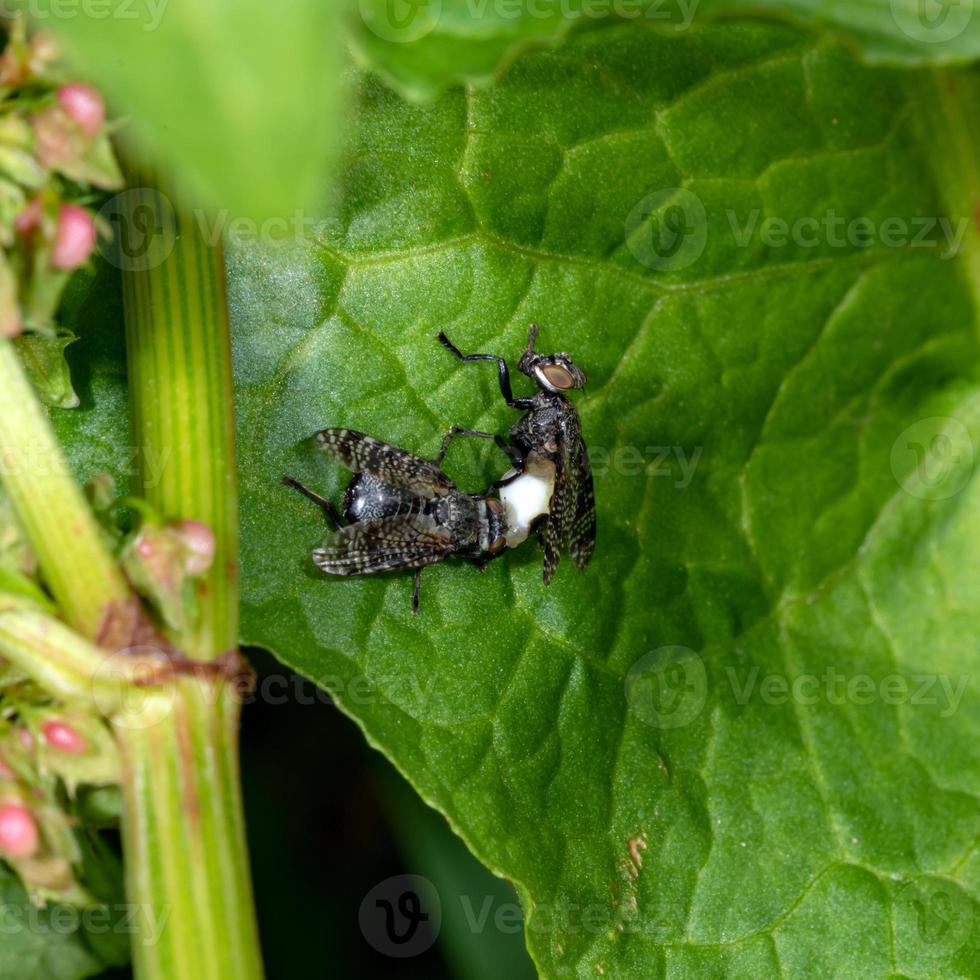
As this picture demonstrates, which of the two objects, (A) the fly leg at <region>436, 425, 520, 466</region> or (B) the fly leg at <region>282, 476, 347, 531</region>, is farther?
(A) the fly leg at <region>436, 425, 520, 466</region>

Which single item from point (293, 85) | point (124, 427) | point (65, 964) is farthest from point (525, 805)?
point (293, 85)

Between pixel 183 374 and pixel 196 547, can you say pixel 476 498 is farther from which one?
pixel 196 547

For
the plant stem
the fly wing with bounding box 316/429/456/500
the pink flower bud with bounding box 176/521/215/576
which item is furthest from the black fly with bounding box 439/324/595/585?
the pink flower bud with bounding box 176/521/215/576
